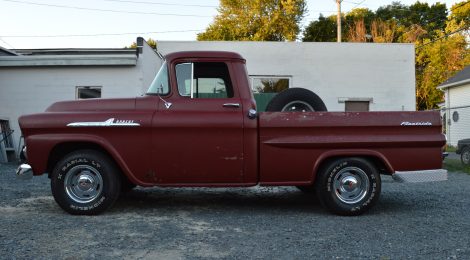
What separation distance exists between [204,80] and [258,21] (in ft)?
119

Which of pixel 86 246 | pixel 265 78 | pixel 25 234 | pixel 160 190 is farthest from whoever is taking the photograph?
pixel 265 78

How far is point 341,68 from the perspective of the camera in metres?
15.3

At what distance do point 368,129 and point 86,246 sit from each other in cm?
352

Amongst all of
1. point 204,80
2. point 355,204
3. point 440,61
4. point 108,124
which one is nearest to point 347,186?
point 355,204

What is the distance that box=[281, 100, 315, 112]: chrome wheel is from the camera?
19.7 feet

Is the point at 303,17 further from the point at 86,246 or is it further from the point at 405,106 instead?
the point at 86,246

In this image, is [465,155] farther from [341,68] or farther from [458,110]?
[458,110]

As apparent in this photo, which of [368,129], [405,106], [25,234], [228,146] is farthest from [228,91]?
[405,106]

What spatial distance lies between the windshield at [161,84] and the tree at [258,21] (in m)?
34.7

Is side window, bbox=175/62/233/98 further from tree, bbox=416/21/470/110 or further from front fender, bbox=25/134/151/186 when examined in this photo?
tree, bbox=416/21/470/110

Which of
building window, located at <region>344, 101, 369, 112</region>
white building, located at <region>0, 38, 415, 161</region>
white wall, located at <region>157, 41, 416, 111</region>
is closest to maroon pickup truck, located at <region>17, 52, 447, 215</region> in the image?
white building, located at <region>0, 38, 415, 161</region>

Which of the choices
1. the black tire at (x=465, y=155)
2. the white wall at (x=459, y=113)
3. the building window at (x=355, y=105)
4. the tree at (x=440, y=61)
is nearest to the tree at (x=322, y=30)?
the tree at (x=440, y=61)

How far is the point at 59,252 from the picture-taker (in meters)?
4.21

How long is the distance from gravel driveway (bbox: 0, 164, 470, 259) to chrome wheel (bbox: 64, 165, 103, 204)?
26cm
